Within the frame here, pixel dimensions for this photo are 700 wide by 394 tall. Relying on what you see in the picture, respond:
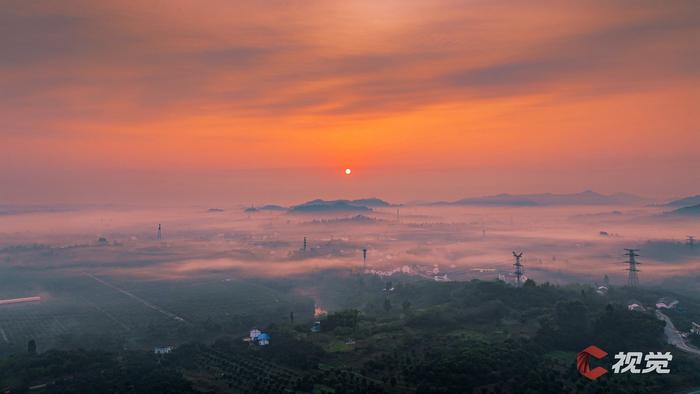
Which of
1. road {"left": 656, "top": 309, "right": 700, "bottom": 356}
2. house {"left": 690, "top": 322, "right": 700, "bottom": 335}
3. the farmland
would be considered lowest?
the farmland

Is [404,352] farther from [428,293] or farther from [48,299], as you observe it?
[48,299]

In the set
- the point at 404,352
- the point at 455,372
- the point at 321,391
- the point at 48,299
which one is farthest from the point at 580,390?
the point at 48,299

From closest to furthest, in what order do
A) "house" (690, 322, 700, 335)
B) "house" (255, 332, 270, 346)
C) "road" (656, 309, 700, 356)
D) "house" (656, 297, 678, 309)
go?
"road" (656, 309, 700, 356), "house" (255, 332, 270, 346), "house" (690, 322, 700, 335), "house" (656, 297, 678, 309)

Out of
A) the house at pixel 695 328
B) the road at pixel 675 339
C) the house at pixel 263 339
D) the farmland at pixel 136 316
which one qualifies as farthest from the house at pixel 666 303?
the house at pixel 263 339

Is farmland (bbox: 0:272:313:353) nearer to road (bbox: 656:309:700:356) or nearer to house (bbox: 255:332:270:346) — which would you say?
house (bbox: 255:332:270:346)

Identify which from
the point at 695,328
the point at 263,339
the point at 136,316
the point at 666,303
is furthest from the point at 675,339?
the point at 136,316

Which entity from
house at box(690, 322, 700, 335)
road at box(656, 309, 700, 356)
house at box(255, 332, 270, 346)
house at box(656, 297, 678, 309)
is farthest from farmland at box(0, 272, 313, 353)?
house at box(690, 322, 700, 335)

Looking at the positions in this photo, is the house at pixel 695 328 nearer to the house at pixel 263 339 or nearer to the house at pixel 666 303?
the house at pixel 666 303

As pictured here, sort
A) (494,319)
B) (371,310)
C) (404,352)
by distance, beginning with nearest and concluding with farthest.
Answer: (404,352)
(494,319)
(371,310)

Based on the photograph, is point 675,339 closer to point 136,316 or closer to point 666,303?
point 666,303
